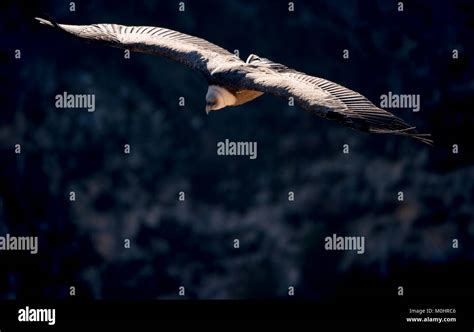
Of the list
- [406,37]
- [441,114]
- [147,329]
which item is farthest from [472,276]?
[147,329]

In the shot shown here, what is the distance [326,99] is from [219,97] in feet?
5.80

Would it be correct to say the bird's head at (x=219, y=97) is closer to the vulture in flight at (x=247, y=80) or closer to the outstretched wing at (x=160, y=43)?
the vulture in flight at (x=247, y=80)

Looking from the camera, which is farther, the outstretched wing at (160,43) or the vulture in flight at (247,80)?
the outstretched wing at (160,43)

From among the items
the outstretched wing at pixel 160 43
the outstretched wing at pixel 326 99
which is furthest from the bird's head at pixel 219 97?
the outstretched wing at pixel 326 99

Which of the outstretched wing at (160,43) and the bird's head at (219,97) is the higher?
the outstretched wing at (160,43)

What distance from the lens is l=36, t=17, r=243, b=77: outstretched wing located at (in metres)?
14.3

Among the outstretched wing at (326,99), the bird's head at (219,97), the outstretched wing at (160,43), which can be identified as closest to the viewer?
the outstretched wing at (326,99)

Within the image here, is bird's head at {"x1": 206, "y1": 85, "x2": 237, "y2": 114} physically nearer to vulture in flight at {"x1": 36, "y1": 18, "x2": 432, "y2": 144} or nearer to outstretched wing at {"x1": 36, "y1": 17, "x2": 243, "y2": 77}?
vulture in flight at {"x1": 36, "y1": 18, "x2": 432, "y2": 144}

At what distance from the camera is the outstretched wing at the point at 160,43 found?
47.1 ft

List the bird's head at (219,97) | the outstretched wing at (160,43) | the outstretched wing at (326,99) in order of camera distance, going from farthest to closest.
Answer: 1. the outstretched wing at (160,43)
2. the bird's head at (219,97)
3. the outstretched wing at (326,99)

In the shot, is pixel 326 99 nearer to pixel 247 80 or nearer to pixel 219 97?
pixel 247 80

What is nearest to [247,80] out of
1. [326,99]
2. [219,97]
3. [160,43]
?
[219,97]

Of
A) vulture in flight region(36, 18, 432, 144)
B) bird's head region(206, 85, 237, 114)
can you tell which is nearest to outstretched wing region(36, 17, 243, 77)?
vulture in flight region(36, 18, 432, 144)

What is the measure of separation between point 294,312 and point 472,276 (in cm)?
235
